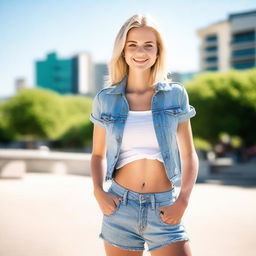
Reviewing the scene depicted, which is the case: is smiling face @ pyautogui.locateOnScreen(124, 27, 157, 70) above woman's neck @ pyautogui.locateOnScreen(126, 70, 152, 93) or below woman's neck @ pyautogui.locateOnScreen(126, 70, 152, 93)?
above

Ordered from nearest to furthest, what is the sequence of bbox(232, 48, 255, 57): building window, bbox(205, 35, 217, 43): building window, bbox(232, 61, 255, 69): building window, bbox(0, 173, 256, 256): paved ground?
bbox(0, 173, 256, 256): paved ground
bbox(232, 48, 255, 57): building window
bbox(232, 61, 255, 69): building window
bbox(205, 35, 217, 43): building window

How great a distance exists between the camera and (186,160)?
2.23m

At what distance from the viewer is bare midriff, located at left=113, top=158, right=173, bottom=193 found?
221 cm

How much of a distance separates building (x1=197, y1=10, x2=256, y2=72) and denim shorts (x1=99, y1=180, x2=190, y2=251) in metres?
66.4

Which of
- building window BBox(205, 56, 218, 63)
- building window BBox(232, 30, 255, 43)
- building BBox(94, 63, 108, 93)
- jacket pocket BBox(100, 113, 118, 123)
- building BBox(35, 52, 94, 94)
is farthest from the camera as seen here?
building BBox(94, 63, 108, 93)

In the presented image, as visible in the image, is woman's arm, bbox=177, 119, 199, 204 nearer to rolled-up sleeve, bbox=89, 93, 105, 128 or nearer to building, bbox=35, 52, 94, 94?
rolled-up sleeve, bbox=89, 93, 105, 128

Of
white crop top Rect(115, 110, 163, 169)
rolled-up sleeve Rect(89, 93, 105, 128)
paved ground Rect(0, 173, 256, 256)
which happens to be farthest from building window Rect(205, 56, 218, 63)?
white crop top Rect(115, 110, 163, 169)

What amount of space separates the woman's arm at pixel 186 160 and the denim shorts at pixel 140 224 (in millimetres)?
94

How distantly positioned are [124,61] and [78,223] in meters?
5.06

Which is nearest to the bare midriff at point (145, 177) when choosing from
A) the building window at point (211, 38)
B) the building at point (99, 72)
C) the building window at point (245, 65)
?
the building window at point (245, 65)

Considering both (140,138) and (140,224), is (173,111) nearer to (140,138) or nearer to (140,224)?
(140,138)

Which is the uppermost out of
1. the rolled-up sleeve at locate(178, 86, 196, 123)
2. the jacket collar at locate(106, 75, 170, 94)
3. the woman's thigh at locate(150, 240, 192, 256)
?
the jacket collar at locate(106, 75, 170, 94)

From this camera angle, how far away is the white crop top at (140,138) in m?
2.22

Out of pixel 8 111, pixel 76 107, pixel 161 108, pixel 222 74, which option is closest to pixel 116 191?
pixel 161 108
